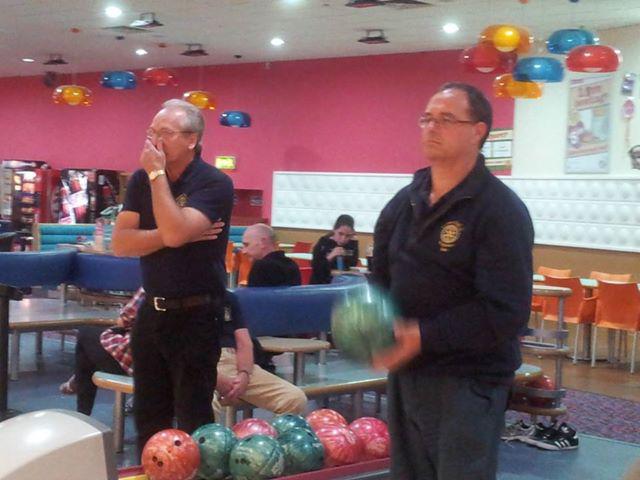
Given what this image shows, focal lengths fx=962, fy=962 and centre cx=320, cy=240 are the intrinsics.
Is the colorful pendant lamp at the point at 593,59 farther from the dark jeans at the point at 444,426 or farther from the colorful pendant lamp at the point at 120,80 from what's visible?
the colorful pendant lamp at the point at 120,80

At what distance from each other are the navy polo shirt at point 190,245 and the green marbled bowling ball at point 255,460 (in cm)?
53

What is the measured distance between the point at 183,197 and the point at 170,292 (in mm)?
326

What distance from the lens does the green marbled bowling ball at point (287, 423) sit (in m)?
3.68

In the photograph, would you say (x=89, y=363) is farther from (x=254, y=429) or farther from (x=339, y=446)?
(x=339, y=446)

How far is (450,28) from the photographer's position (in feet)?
38.3

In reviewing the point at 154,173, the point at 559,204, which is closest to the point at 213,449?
the point at 154,173

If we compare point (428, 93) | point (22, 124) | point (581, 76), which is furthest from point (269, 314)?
point (22, 124)

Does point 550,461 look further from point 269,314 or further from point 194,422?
point 194,422

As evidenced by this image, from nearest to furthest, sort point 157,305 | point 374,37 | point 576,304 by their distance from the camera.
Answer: point 157,305 < point 576,304 < point 374,37

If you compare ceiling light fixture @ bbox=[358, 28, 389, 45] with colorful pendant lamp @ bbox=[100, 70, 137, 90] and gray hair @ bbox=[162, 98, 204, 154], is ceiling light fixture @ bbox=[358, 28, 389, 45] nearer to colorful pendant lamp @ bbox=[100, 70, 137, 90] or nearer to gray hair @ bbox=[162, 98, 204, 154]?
colorful pendant lamp @ bbox=[100, 70, 137, 90]

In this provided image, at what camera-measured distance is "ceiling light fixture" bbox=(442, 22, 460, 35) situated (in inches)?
450

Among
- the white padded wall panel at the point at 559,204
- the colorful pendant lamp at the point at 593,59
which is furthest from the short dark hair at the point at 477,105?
the white padded wall panel at the point at 559,204

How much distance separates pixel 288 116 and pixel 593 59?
7.86m

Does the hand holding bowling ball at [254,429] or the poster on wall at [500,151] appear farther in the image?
the poster on wall at [500,151]
